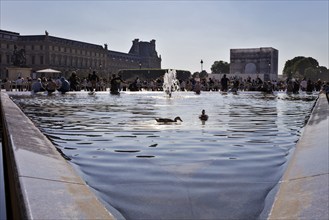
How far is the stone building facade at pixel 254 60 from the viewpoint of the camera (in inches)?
3880

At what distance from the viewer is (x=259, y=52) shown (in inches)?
3903

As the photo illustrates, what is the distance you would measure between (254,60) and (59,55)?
51970mm

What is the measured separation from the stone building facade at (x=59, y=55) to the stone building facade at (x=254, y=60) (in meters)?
33.7

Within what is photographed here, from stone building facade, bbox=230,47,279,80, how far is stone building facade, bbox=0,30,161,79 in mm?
33696

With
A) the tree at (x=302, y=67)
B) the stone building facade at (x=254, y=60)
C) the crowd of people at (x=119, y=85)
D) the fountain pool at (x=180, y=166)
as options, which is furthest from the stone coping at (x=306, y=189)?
the tree at (x=302, y=67)

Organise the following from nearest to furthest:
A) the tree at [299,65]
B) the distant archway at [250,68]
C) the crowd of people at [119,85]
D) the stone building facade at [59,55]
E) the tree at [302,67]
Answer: the crowd of people at [119,85]
the distant archway at [250,68]
the stone building facade at [59,55]
the tree at [302,67]
the tree at [299,65]

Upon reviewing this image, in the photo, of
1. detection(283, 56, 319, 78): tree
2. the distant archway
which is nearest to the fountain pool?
the distant archway

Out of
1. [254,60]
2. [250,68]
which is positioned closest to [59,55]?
[250,68]

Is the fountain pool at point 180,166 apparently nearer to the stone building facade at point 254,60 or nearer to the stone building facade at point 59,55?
the stone building facade at point 59,55

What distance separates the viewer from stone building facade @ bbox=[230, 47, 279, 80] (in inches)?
3880

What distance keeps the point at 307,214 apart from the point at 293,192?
1.77ft

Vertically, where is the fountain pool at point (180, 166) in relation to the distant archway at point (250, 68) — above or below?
below

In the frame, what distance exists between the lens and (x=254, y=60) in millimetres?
100062

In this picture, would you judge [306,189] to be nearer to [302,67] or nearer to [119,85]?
[119,85]
